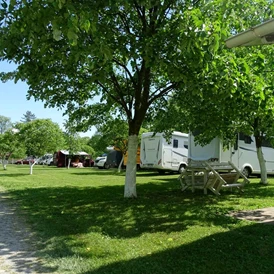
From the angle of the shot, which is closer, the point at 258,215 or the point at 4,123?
the point at 258,215

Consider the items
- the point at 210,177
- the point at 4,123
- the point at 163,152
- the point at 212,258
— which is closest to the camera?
the point at 212,258

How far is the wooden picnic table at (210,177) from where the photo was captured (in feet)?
31.2

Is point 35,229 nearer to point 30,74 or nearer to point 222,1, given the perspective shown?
point 30,74

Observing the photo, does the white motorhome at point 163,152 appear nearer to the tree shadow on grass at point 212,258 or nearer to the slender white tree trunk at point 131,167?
the slender white tree trunk at point 131,167

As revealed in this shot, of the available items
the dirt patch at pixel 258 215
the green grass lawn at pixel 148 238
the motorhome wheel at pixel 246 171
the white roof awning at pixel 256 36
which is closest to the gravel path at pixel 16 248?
the green grass lawn at pixel 148 238

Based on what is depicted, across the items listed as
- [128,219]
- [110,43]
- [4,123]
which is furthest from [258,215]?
[4,123]

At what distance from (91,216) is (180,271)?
10.2ft

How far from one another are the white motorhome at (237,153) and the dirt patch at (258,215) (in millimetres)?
8198

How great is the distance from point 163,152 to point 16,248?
53.7 feet

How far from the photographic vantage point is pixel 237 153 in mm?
16797

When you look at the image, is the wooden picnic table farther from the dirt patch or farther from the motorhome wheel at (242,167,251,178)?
the motorhome wheel at (242,167,251,178)

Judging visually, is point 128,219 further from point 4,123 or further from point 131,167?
point 4,123

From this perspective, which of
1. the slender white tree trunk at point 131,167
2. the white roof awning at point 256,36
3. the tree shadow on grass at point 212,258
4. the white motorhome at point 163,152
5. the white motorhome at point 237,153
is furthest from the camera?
the white motorhome at point 163,152

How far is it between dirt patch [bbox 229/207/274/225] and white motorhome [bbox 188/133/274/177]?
26.9 ft
